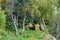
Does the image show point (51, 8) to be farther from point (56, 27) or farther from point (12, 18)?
point (12, 18)

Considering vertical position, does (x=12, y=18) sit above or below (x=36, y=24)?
above

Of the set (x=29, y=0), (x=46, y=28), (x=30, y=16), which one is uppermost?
(x=29, y=0)

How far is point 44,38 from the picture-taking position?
13.8 meters

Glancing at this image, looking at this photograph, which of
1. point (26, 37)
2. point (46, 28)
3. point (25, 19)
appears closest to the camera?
point (26, 37)

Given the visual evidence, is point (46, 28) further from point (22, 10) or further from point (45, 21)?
point (22, 10)

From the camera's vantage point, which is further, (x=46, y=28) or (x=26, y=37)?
(x=46, y=28)

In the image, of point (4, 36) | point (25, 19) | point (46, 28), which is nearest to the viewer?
point (4, 36)

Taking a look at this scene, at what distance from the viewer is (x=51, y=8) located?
666 inches

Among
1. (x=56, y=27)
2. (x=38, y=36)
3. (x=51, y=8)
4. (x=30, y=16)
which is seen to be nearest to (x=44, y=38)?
(x=38, y=36)

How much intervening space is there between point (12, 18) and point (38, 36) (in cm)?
220

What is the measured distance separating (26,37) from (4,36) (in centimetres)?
192

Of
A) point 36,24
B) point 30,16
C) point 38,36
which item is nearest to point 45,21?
point 36,24

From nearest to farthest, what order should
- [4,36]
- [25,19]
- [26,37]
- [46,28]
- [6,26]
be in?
1. [4,36]
2. [26,37]
3. [6,26]
4. [25,19]
5. [46,28]

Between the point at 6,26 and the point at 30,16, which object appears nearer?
the point at 6,26
